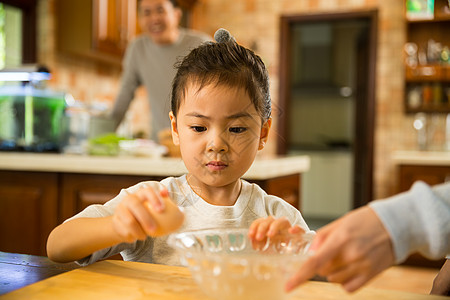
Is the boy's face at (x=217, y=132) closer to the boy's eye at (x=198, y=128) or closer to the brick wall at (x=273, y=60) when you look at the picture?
the boy's eye at (x=198, y=128)

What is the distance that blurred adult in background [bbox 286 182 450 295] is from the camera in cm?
51

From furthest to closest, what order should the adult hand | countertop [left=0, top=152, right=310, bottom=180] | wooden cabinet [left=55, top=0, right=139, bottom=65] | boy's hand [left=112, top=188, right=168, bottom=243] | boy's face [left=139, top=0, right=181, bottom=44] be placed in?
wooden cabinet [left=55, top=0, right=139, bottom=65], boy's face [left=139, top=0, right=181, bottom=44], countertop [left=0, top=152, right=310, bottom=180], boy's hand [left=112, top=188, right=168, bottom=243], the adult hand

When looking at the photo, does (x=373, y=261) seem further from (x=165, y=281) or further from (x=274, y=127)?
(x=274, y=127)

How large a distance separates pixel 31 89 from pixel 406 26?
3320mm

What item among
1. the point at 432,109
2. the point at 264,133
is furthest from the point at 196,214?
the point at 432,109

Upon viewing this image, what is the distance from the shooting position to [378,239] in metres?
0.51

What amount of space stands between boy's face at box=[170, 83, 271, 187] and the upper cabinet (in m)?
3.60

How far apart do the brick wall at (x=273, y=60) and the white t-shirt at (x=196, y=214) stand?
261cm

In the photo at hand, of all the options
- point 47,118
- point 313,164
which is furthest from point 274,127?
point 47,118

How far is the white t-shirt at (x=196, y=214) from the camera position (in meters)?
0.93

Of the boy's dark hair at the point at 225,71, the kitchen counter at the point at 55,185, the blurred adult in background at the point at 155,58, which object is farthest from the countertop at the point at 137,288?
the blurred adult in background at the point at 155,58

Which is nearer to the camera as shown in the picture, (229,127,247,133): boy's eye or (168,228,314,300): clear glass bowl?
(168,228,314,300): clear glass bowl

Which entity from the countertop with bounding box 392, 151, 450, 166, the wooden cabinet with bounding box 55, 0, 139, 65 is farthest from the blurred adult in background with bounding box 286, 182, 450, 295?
the countertop with bounding box 392, 151, 450, 166

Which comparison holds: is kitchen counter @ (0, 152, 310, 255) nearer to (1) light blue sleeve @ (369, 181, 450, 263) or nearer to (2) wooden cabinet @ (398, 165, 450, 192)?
(1) light blue sleeve @ (369, 181, 450, 263)
